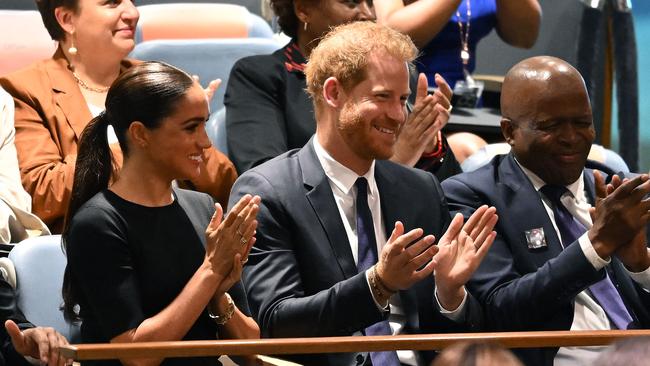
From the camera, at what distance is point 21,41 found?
349cm

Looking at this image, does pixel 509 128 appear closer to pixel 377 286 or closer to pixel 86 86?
pixel 377 286

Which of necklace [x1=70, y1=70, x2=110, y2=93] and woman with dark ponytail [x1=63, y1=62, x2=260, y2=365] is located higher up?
woman with dark ponytail [x1=63, y1=62, x2=260, y2=365]

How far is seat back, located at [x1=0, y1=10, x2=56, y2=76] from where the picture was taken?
11.4 feet

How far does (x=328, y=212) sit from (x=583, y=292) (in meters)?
0.56

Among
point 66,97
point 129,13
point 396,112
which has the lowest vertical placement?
point 66,97

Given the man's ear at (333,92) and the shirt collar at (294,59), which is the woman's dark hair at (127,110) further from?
the shirt collar at (294,59)

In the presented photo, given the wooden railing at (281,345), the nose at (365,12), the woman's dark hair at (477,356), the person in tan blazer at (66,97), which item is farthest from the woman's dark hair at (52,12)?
the woman's dark hair at (477,356)

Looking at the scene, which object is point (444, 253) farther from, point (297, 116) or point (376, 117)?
point (297, 116)

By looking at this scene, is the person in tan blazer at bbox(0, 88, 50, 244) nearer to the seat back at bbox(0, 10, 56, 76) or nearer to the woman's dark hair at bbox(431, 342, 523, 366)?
the seat back at bbox(0, 10, 56, 76)

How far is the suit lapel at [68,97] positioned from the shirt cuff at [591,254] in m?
1.15

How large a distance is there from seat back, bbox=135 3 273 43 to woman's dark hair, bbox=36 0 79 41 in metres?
0.72

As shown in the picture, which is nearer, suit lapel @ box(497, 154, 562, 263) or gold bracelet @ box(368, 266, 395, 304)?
gold bracelet @ box(368, 266, 395, 304)

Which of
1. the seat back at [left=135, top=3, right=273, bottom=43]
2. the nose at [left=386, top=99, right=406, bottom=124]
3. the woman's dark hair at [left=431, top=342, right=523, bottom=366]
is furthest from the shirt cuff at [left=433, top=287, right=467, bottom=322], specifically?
the seat back at [left=135, top=3, right=273, bottom=43]

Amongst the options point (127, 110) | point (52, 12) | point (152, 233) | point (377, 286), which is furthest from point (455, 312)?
point (52, 12)
